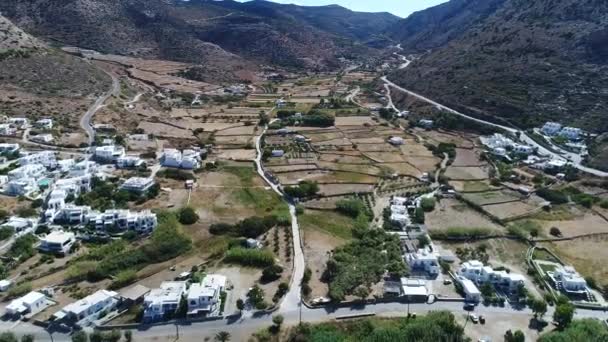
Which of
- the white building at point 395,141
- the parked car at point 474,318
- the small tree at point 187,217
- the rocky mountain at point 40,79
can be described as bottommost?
the parked car at point 474,318

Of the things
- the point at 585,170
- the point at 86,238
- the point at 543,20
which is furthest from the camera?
the point at 543,20

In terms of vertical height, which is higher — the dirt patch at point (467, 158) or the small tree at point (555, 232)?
the dirt patch at point (467, 158)

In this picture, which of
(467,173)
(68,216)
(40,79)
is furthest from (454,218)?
(40,79)

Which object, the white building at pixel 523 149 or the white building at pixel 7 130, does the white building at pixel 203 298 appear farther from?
the white building at pixel 523 149

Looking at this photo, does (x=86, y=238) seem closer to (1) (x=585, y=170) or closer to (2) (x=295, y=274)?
(2) (x=295, y=274)

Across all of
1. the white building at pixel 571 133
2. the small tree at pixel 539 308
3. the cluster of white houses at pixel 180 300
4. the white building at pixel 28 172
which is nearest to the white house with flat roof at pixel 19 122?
the white building at pixel 28 172

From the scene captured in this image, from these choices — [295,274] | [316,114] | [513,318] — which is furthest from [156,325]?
[316,114]

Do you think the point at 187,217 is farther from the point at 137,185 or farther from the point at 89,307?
the point at 89,307
